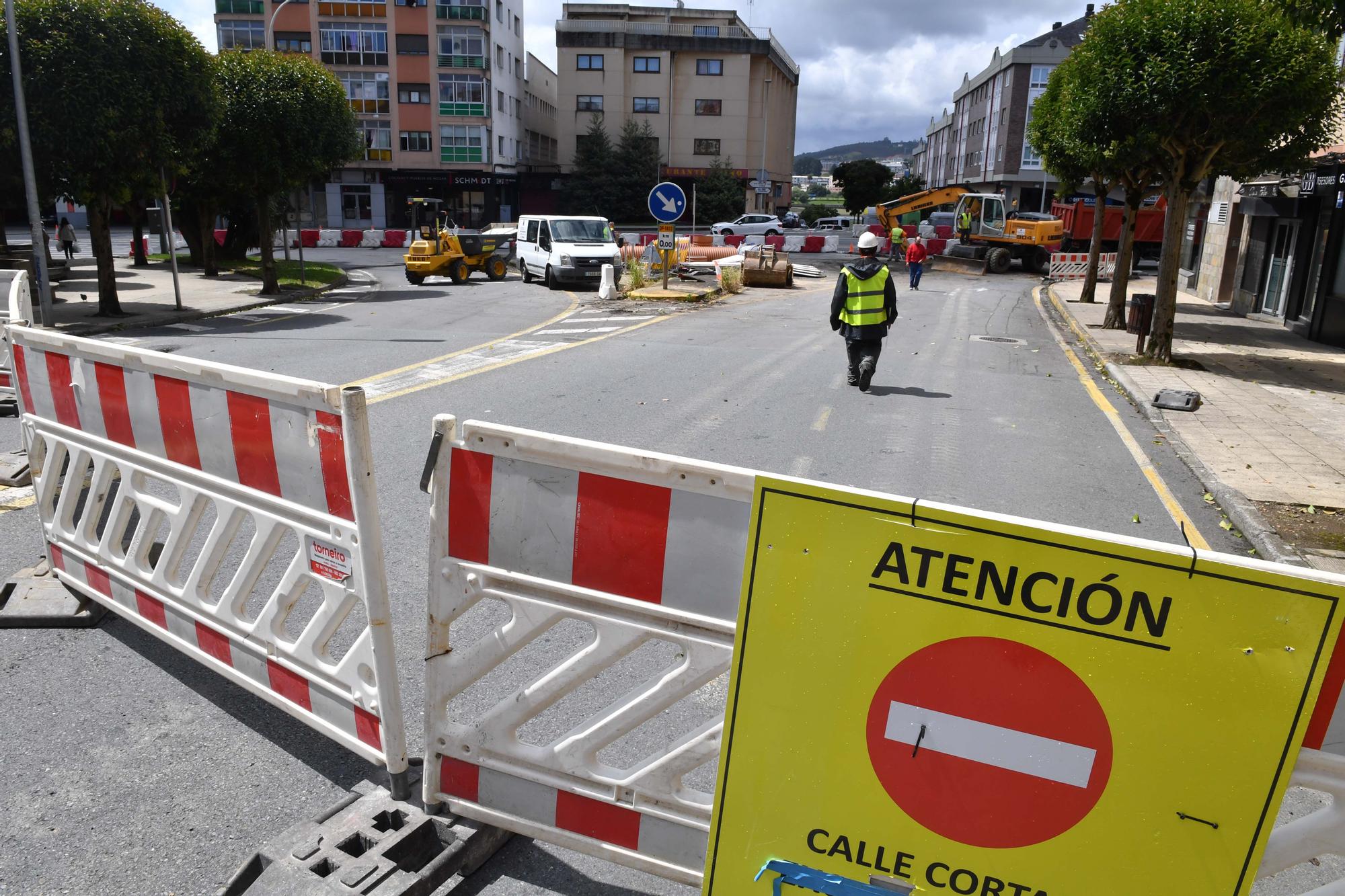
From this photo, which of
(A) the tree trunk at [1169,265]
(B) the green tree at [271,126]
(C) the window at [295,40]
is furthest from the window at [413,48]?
(A) the tree trunk at [1169,265]

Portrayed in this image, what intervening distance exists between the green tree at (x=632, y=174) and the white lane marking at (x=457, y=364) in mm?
51844

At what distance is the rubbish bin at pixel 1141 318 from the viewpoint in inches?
618

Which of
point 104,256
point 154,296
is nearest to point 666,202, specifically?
point 104,256

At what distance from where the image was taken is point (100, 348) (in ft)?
13.5

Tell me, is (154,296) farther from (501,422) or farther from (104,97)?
(501,422)

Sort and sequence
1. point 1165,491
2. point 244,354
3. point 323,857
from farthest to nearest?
point 244,354 → point 1165,491 → point 323,857

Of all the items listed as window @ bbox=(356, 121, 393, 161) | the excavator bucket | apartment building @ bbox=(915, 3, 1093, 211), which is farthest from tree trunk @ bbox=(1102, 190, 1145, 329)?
window @ bbox=(356, 121, 393, 161)

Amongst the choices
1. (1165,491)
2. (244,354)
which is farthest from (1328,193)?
(244,354)

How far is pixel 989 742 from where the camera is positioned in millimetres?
2184

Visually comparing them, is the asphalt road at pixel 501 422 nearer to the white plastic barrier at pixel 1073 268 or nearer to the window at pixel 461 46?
the white plastic barrier at pixel 1073 268

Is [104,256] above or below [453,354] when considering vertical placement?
above

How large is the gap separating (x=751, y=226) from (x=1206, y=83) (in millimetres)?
44287

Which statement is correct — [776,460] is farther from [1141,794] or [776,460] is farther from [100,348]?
[1141,794]

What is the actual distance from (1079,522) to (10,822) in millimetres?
6103
